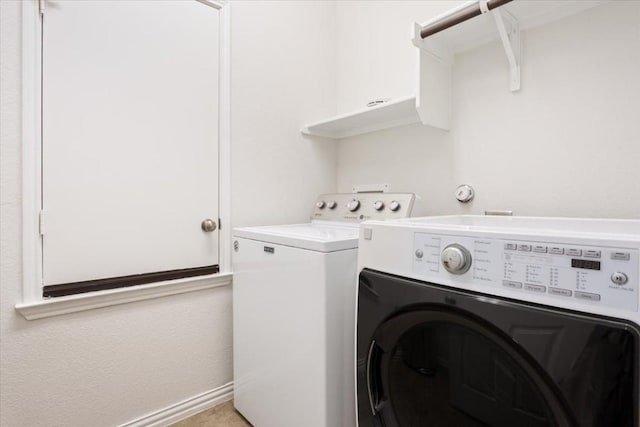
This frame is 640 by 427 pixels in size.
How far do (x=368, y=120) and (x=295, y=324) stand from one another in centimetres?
115

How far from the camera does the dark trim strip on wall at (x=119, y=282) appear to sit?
1.20 m

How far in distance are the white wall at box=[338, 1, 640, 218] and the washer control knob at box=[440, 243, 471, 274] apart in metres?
0.74

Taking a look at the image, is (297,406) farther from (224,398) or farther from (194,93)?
(194,93)

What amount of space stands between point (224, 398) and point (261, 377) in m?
0.44

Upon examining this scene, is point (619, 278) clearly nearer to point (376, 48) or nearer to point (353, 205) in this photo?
point (353, 205)

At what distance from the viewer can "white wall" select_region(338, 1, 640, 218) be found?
109 centimetres

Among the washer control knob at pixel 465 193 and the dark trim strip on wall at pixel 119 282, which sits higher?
the washer control knob at pixel 465 193

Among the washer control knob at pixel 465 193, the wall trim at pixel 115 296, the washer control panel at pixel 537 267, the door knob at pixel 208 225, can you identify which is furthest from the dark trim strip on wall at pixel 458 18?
the wall trim at pixel 115 296

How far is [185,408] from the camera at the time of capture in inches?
59.2

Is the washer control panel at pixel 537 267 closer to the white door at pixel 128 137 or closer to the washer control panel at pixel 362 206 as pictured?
the washer control panel at pixel 362 206

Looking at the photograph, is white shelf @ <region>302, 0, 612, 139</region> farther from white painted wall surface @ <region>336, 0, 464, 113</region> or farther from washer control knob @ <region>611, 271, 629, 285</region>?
washer control knob @ <region>611, 271, 629, 285</region>

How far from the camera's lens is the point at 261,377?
1.35 meters

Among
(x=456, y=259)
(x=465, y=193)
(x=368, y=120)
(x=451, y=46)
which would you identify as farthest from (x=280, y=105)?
(x=456, y=259)

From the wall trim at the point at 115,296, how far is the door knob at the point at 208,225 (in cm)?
22
